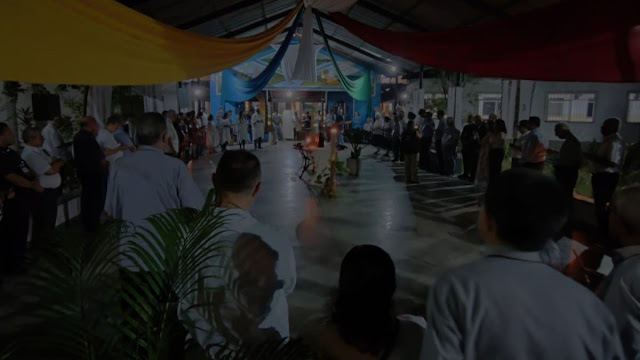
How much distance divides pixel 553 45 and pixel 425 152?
312 inches

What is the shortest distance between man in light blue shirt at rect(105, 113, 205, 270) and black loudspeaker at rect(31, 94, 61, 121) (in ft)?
13.1

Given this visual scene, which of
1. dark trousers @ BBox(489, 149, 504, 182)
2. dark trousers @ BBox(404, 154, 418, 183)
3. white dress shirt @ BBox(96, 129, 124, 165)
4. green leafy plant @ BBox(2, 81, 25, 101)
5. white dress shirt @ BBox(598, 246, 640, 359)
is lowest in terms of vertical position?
dark trousers @ BBox(404, 154, 418, 183)

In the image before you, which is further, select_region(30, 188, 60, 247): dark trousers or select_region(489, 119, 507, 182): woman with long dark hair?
select_region(489, 119, 507, 182): woman with long dark hair

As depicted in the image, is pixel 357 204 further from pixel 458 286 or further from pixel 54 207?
pixel 458 286

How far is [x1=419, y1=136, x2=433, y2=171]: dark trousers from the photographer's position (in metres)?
10.2

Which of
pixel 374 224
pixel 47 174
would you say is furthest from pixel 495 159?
pixel 47 174

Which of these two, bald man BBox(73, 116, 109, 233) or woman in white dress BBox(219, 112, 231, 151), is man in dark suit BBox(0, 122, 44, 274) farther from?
woman in white dress BBox(219, 112, 231, 151)

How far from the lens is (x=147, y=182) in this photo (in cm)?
223

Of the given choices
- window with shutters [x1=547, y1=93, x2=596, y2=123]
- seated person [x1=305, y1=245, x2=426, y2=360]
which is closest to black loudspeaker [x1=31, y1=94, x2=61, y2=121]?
seated person [x1=305, y1=245, x2=426, y2=360]

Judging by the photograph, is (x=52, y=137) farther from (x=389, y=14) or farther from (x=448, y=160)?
(x=448, y=160)

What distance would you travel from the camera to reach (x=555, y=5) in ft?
8.08

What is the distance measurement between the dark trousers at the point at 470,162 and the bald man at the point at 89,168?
→ 651cm

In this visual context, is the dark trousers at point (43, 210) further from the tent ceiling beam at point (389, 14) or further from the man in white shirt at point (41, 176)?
the tent ceiling beam at point (389, 14)

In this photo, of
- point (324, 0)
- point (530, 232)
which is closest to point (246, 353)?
point (530, 232)
